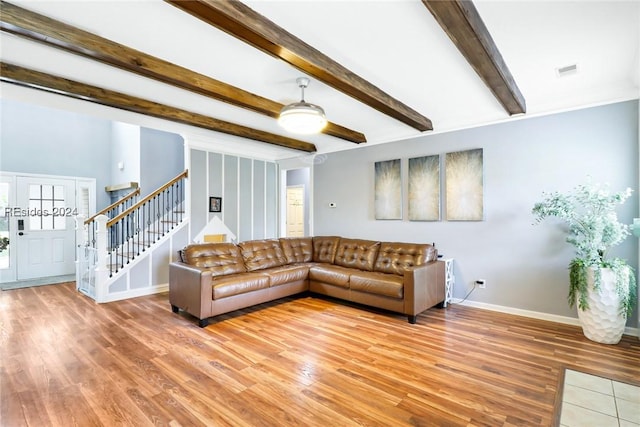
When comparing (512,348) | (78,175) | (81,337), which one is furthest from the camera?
(78,175)

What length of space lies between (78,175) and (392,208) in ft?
21.7

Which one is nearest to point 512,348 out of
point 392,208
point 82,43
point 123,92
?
point 392,208

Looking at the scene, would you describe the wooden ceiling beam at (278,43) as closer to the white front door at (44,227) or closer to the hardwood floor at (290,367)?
the hardwood floor at (290,367)

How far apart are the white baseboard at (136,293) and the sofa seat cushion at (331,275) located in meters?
2.49

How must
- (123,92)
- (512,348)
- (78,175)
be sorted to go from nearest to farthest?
(512,348)
(123,92)
(78,175)

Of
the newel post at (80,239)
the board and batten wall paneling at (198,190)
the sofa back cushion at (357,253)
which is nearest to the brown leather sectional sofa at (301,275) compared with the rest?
the sofa back cushion at (357,253)

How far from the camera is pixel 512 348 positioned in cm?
288

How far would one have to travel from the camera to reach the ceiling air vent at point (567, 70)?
9.44 ft

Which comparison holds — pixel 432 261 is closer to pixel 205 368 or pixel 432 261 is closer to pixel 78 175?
pixel 205 368

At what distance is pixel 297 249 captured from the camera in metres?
5.29

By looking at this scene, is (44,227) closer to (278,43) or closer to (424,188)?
(278,43)

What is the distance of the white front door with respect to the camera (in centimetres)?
576

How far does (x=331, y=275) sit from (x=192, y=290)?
183 centimetres

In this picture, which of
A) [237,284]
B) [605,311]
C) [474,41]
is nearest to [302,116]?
[474,41]
